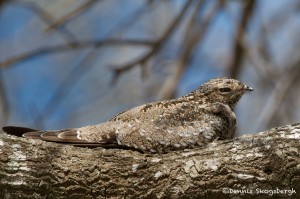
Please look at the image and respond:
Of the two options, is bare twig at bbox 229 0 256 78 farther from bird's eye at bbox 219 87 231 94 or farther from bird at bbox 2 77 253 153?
bird at bbox 2 77 253 153

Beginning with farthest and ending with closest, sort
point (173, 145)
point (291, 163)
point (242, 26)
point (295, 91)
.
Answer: point (295, 91) → point (242, 26) → point (173, 145) → point (291, 163)

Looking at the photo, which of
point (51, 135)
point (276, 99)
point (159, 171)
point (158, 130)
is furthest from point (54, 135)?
point (276, 99)

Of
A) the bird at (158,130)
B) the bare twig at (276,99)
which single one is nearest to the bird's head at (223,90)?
the bird at (158,130)

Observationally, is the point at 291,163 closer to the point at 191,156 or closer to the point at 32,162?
the point at 191,156

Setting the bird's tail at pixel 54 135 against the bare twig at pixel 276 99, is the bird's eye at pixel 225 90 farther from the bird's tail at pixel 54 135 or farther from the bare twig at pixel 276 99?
the bare twig at pixel 276 99

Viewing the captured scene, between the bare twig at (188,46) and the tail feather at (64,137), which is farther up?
the bare twig at (188,46)

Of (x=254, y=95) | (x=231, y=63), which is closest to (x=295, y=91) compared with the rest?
(x=254, y=95)

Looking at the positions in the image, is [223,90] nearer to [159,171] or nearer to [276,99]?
[159,171]
